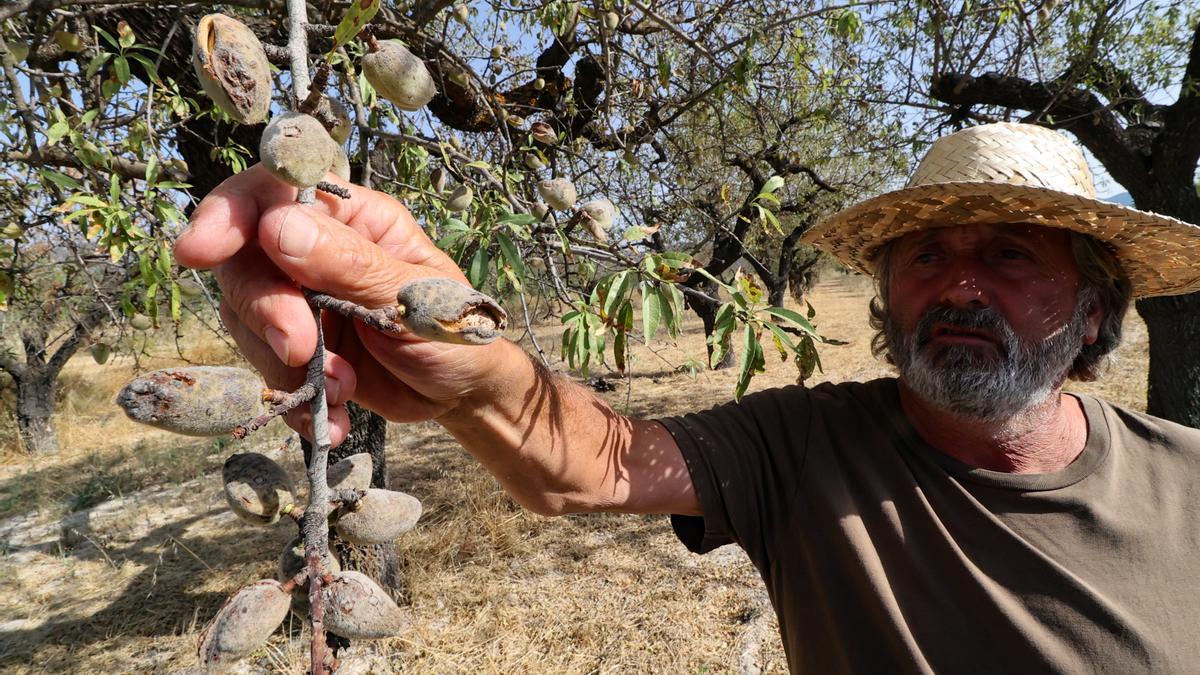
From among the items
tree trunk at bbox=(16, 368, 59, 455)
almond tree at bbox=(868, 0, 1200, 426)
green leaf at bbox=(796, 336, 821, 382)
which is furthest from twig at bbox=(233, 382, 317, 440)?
tree trunk at bbox=(16, 368, 59, 455)

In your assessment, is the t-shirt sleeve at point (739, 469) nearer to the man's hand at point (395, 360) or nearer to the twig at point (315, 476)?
the man's hand at point (395, 360)

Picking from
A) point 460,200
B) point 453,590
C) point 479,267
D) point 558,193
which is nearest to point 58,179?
point 460,200

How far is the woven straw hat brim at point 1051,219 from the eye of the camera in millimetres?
1547

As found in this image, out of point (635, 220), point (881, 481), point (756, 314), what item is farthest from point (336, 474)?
point (635, 220)

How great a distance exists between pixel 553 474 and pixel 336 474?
30.7 inches

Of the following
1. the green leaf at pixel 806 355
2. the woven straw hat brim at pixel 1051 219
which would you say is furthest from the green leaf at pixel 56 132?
the woven straw hat brim at pixel 1051 219

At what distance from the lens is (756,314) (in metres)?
1.41

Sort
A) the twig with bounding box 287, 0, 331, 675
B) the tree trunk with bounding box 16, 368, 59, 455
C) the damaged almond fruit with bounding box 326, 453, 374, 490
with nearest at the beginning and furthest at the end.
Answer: the twig with bounding box 287, 0, 331, 675
the damaged almond fruit with bounding box 326, 453, 374, 490
the tree trunk with bounding box 16, 368, 59, 455

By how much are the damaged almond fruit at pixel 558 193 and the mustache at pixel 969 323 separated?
3.39 ft

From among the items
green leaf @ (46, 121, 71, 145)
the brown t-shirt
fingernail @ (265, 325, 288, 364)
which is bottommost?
the brown t-shirt

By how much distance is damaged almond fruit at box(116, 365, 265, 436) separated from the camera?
610 millimetres

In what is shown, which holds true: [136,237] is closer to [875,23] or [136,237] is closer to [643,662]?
[643,662]

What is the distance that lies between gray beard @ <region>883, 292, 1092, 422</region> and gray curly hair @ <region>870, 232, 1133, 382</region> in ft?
0.59

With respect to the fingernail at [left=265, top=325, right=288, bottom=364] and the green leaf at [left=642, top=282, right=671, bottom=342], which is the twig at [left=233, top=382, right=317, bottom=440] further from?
the green leaf at [left=642, top=282, right=671, bottom=342]
